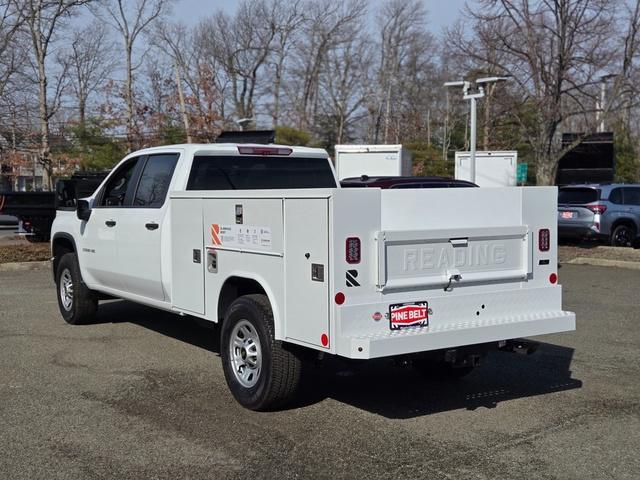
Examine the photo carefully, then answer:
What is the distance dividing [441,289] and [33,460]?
2941mm

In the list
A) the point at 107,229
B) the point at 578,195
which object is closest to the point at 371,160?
the point at 578,195

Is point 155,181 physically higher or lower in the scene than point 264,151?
lower

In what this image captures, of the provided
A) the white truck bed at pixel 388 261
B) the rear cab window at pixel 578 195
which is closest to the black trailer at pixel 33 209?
the white truck bed at pixel 388 261

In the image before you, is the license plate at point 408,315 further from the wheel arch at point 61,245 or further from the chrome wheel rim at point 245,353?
the wheel arch at point 61,245

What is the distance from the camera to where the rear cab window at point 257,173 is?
24.0ft

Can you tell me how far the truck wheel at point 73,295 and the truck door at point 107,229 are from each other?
12.3 inches

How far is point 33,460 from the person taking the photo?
4844 millimetres

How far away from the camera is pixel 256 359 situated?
19.3 feet

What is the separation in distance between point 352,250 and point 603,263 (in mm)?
12333

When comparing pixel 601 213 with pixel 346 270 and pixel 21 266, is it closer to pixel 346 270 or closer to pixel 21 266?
pixel 21 266

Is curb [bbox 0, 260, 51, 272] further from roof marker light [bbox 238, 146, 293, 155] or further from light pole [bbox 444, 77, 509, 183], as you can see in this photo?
light pole [bbox 444, 77, 509, 183]

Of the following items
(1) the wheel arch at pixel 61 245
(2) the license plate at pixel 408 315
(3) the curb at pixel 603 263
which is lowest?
(3) the curb at pixel 603 263

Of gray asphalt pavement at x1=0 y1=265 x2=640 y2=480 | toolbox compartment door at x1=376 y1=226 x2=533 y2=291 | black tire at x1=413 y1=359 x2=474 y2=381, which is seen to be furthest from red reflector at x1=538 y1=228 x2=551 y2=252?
black tire at x1=413 y1=359 x2=474 y2=381

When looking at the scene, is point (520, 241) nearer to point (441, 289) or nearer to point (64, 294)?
point (441, 289)
